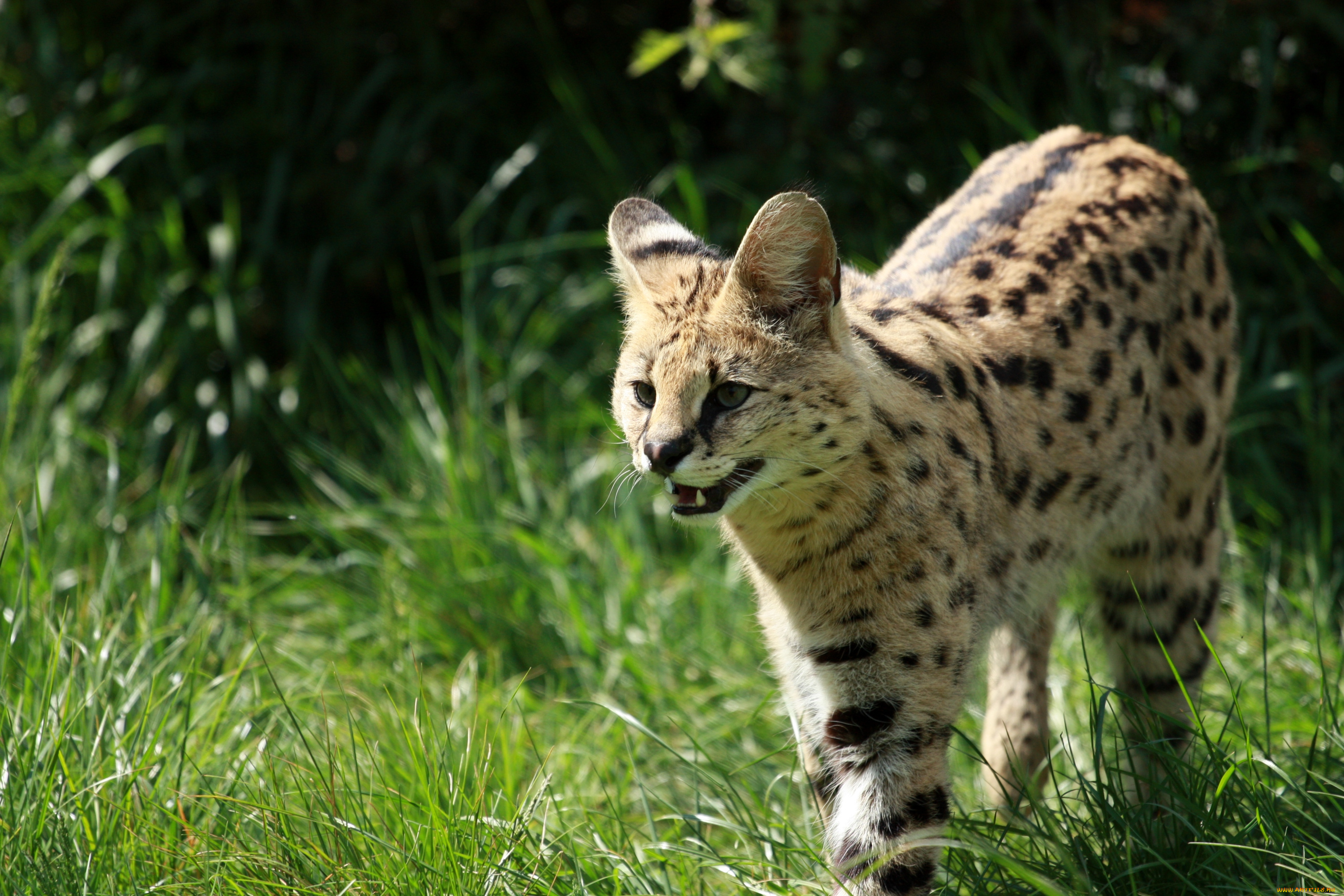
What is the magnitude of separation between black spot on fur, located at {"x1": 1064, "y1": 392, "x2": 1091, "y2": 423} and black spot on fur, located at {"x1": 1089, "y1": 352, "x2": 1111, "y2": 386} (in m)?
0.05

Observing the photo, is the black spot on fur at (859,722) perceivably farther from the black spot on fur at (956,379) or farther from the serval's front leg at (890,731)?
the black spot on fur at (956,379)

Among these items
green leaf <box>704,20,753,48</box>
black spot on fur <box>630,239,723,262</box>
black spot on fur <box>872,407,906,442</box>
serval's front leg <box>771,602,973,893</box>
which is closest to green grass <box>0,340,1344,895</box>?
serval's front leg <box>771,602,973,893</box>

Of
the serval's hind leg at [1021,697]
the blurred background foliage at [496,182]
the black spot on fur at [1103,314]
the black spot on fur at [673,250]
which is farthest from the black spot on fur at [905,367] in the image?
the blurred background foliage at [496,182]

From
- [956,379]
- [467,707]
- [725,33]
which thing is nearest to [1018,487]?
[956,379]

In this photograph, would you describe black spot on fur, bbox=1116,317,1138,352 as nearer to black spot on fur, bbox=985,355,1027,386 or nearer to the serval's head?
black spot on fur, bbox=985,355,1027,386

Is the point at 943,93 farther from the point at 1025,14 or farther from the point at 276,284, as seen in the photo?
the point at 276,284

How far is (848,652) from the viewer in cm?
286

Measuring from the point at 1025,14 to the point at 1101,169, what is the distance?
5.77 ft

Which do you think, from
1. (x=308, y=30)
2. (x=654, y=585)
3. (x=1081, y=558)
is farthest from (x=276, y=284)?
(x=1081, y=558)

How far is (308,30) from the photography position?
589 centimetres

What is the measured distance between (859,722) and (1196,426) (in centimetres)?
145

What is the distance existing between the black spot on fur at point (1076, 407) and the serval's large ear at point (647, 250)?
95 cm

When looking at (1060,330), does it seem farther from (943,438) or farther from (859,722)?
(859,722)

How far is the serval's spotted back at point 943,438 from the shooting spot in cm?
277
